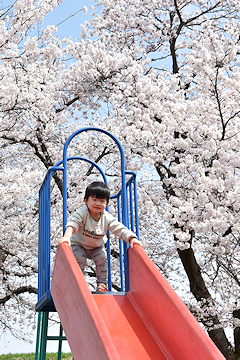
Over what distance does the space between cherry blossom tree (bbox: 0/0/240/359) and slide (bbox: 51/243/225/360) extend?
2806 millimetres

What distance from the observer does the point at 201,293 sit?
690 centimetres

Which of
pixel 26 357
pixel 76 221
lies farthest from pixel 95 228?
pixel 26 357

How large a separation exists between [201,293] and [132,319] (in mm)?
4370

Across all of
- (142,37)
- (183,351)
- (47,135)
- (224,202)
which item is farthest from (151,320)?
(142,37)

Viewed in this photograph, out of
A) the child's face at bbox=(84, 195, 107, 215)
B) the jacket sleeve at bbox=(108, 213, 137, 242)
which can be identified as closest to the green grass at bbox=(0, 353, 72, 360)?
the jacket sleeve at bbox=(108, 213, 137, 242)

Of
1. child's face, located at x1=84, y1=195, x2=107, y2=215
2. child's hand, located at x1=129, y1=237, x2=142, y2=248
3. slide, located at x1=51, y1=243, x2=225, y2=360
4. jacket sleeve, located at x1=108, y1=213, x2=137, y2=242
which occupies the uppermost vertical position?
child's face, located at x1=84, y1=195, x2=107, y2=215

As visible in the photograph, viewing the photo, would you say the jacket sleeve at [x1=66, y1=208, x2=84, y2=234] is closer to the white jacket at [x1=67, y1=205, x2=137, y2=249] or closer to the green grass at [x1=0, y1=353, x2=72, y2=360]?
the white jacket at [x1=67, y1=205, x2=137, y2=249]

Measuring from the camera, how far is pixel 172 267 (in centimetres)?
823

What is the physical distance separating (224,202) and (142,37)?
5590 mm

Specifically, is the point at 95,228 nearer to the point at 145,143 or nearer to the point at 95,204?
the point at 95,204

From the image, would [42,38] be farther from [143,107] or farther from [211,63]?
[211,63]

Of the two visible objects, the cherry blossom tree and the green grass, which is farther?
the green grass

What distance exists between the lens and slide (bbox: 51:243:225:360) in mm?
2223

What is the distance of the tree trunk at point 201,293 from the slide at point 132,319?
4.03 meters
